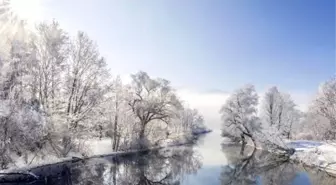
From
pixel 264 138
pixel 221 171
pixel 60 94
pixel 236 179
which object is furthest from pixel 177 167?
pixel 264 138

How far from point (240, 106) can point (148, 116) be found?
1838cm

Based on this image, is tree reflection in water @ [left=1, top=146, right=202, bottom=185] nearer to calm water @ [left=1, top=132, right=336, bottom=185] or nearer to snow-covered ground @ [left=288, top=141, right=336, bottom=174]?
calm water @ [left=1, top=132, right=336, bottom=185]

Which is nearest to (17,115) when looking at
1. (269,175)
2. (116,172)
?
(116,172)

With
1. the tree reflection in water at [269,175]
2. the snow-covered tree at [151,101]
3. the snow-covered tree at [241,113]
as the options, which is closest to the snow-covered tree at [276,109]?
the snow-covered tree at [241,113]

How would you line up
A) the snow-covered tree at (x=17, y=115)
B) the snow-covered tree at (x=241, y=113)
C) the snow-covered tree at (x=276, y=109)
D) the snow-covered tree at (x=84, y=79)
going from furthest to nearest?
the snow-covered tree at (x=276, y=109) < the snow-covered tree at (x=241, y=113) < the snow-covered tree at (x=84, y=79) < the snow-covered tree at (x=17, y=115)

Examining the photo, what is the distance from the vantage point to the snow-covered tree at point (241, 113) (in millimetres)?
50656

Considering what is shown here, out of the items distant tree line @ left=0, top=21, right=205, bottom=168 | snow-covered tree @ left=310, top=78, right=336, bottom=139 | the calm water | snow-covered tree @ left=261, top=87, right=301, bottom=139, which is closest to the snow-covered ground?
the calm water

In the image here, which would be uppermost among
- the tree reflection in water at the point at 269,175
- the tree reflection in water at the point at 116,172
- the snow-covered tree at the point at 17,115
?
the snow-covered tree at the point at 17,115

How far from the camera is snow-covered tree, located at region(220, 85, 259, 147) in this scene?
5066cm

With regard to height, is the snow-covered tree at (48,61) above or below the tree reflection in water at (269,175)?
above

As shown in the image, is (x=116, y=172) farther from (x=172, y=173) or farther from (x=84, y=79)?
(x=84, y=79)

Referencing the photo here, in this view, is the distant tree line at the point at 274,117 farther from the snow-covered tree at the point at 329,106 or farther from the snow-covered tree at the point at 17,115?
the snow-covered tree at the point at 17,115

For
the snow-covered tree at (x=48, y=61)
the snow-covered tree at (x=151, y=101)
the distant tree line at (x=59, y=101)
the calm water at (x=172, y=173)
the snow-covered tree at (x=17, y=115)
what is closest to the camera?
the snow-covered tree at (x=17, y=115)

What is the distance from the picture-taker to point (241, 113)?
51281 mm
